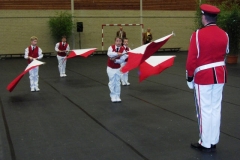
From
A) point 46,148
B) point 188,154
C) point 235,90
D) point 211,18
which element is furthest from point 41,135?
point 235,90

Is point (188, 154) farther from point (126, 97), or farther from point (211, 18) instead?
point (126, 97)

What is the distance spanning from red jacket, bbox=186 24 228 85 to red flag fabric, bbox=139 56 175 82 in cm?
356

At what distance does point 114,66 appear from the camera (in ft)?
27.7

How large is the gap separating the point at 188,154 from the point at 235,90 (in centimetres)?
556

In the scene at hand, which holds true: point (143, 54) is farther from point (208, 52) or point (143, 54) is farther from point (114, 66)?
point (114, 66)

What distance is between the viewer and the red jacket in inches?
186

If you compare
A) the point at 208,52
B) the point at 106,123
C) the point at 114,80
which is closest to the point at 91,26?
the point at 114,80

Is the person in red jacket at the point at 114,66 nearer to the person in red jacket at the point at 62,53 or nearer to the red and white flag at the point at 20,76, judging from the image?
the red and white flag at the point at 20,76

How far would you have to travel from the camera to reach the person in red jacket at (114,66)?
27.2 ft

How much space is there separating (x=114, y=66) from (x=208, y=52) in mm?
3927

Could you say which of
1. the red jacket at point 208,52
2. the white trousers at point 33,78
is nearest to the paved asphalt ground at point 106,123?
the white trousers at point 33,78

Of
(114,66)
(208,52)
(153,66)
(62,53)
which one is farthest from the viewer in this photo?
(62,53)

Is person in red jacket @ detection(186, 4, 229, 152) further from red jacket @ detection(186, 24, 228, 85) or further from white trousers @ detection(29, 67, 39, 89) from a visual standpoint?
white trousers @ detection(29, 67, 39, 89)

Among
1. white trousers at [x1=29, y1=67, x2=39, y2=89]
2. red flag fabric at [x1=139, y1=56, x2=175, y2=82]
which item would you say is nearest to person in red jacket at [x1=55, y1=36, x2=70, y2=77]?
white trousers at [x1=29, y1=67, x2=39, y2=89]
